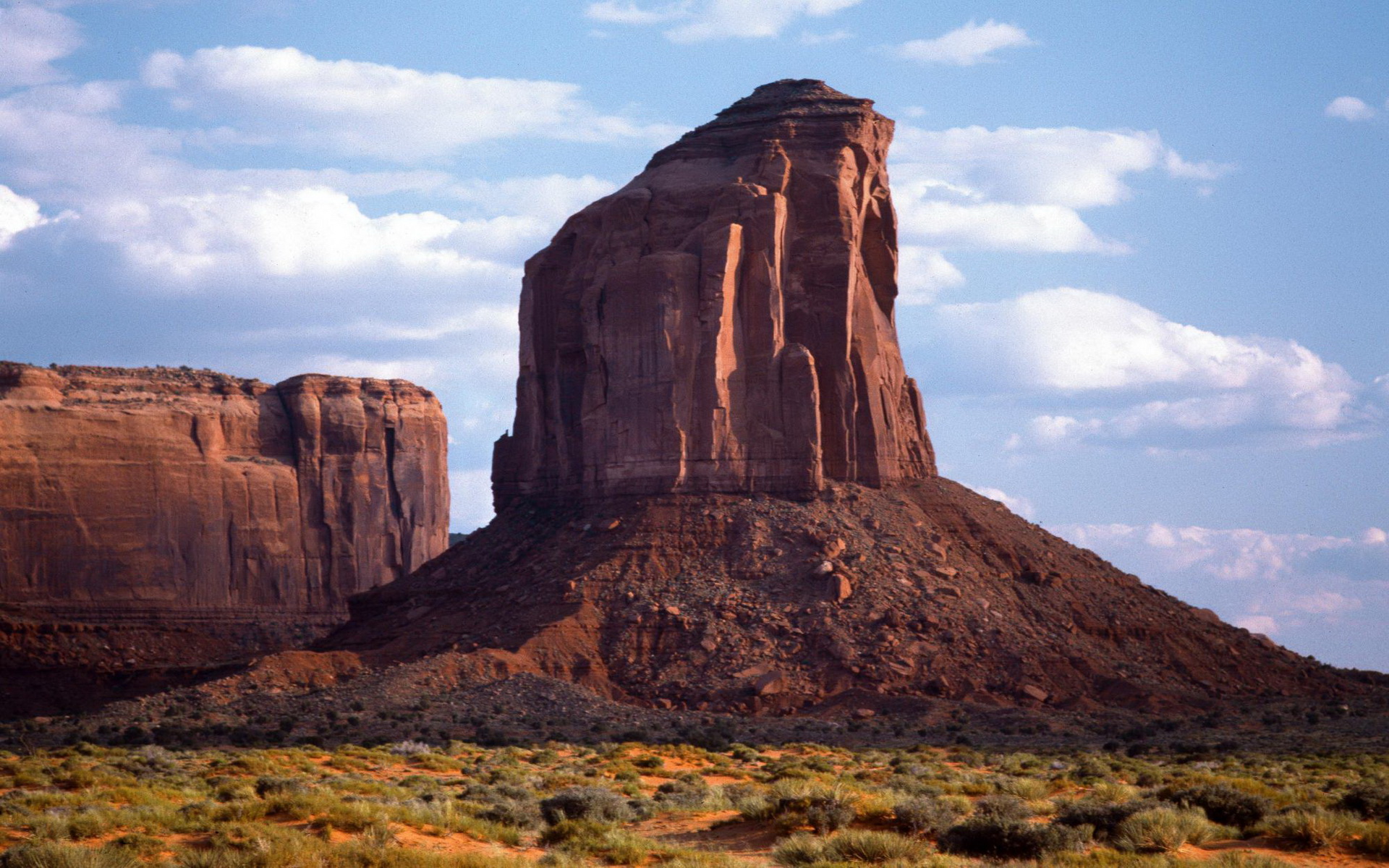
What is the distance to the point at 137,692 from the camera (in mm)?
68375


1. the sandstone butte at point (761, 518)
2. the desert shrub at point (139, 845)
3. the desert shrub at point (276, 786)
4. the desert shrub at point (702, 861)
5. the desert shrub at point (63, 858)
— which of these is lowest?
the desert shrub at point (702, 861)

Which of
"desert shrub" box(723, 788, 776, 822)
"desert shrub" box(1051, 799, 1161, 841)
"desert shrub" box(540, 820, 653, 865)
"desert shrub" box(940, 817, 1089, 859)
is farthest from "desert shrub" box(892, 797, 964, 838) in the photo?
"desert shrub" box(540, 820, 653, 865)

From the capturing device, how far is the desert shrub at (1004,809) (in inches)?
974

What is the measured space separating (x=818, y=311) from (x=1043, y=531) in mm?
12198

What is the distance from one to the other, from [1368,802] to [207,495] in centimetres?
7191

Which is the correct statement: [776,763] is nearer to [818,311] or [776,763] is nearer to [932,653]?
[932,653]

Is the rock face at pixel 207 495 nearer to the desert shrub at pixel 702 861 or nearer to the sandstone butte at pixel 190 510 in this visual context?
the sandstone butte at pixel 190 510

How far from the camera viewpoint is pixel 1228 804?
26016mm

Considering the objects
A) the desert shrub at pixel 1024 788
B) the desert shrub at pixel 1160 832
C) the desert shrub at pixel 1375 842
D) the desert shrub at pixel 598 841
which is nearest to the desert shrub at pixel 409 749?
the desert shrub at pixel 1024 788

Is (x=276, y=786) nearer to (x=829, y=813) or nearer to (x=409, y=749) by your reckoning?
(x=829, y=813)

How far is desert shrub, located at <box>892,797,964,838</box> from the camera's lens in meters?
24.1

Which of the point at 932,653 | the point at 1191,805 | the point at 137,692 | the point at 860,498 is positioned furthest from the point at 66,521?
the point at 1191,805

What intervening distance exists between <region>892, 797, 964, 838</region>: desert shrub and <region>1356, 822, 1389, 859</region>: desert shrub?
17.7 ft

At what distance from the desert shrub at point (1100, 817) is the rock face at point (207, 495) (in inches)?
2618
